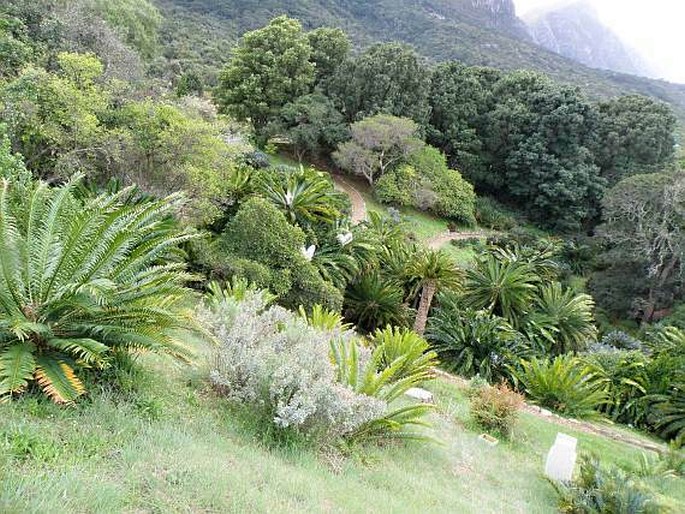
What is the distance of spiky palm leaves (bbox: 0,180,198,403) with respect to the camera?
147 inches

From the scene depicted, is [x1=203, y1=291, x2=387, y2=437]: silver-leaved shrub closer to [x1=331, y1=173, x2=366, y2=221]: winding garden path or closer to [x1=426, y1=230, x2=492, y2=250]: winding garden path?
[x1=331, y1=173, x2=366, y2=221]: winding garden path

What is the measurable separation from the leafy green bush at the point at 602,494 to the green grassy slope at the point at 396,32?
131 ft

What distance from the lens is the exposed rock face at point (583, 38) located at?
126m

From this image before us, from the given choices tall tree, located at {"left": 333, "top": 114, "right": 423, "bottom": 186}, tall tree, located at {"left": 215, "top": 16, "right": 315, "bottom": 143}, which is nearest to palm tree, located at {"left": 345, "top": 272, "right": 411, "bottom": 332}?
tall tree, located at {"left": 333, "top": 114, "right": 423, "bottom": 186}

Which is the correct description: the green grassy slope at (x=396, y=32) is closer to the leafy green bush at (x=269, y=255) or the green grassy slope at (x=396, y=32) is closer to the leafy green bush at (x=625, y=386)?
the leafy green bush at (x=269, y=255)

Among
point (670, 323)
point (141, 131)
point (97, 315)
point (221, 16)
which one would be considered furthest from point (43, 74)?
point (221, 16)

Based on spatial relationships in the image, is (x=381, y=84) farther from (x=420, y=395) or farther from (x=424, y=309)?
(x=420, y=395)

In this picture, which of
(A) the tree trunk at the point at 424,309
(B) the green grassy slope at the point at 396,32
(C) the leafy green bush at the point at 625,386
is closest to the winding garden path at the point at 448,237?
(A) the tree trunk at the point at 424,309

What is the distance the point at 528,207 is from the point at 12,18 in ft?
91.5

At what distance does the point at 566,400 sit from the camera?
1046cm

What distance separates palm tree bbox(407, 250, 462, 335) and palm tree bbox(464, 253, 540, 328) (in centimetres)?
165

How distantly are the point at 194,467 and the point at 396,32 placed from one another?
234 feet

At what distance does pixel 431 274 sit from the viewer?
47.0ft

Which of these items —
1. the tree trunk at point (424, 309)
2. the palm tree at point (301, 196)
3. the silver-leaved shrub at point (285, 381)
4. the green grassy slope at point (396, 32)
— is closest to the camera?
the silver-leaved shrub at point (285, 381)
